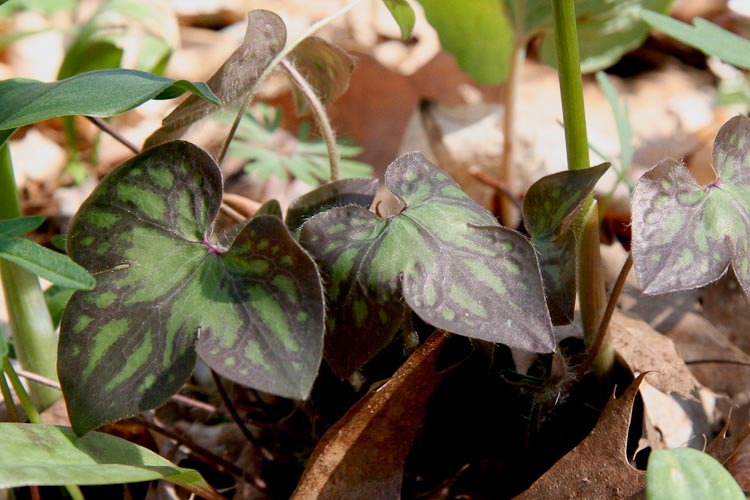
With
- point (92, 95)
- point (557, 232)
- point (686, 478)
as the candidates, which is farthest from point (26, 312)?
point (686, 478)

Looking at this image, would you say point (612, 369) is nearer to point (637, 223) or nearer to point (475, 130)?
point (637, 223)

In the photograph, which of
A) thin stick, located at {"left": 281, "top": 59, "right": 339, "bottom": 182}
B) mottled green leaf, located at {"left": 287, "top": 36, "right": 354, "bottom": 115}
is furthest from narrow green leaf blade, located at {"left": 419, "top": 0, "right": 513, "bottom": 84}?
thin stick, located at {"left": 281, "top": 59, "right": 339, "bottom": 182}

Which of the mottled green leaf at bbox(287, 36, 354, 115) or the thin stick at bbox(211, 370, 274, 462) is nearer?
the thin stick at bbox(211, 370, 274, 462)

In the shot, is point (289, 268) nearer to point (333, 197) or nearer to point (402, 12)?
point (333, 197)

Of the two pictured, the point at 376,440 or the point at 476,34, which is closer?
the point at 376,440

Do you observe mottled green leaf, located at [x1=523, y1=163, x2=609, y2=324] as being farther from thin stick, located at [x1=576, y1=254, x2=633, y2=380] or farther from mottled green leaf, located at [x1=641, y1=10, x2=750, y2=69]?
mottled green leaf, located at [x1=641, y1=10, x2=750, y2=69]

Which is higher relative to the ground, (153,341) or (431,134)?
(153,341)

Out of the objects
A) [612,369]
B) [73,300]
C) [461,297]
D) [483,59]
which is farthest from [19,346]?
[483,59]
